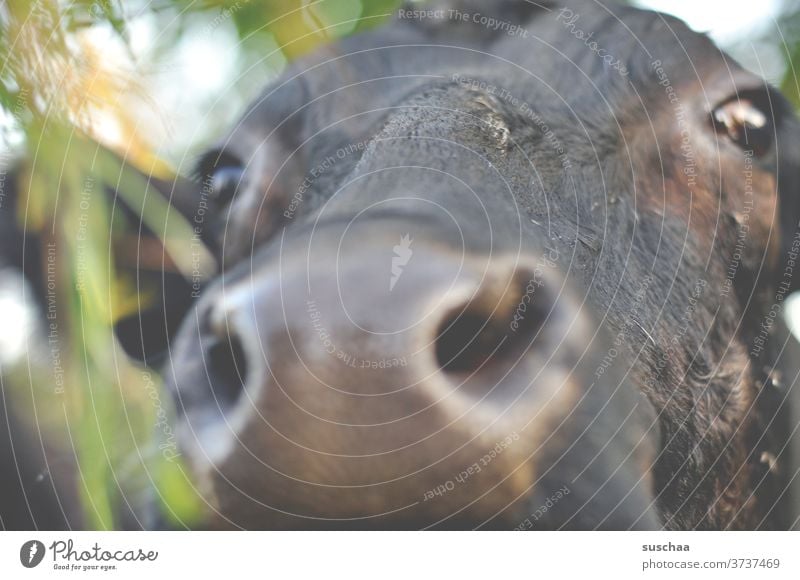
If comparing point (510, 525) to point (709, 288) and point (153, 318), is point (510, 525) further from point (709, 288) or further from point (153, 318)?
point (153, 318)

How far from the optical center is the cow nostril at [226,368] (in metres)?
1.07

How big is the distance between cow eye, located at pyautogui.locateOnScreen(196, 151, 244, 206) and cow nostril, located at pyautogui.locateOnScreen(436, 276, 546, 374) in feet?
3.10

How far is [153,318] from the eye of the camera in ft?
6.04

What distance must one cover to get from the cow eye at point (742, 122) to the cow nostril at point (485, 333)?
33.4 inches

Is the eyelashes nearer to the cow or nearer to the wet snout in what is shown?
the cow

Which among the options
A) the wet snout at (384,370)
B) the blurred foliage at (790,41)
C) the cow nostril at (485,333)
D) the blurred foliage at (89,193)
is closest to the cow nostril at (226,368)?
the wet snout at (384,370)

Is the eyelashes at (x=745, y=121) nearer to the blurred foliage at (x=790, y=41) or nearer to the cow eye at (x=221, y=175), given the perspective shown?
the blurred foliage at (x=790, y=41)

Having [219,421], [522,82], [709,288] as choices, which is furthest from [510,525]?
[522,82]
